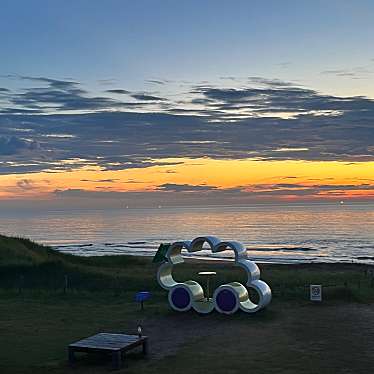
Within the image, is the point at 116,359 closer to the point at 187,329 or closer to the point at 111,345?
the point at 111,345

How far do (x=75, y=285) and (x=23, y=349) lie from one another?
1608 centimetres

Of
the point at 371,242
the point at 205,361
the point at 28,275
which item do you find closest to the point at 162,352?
A: the point at 205,361

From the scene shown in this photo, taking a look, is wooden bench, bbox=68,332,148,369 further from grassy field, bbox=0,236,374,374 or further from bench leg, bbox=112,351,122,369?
grassy field, bbox=0,236,374,374

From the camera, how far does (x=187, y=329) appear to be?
70.3 ft

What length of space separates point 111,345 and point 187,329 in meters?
5.64

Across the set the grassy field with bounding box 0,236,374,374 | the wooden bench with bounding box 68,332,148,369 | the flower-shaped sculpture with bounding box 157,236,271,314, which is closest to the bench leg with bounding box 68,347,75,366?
the wooden bench with bounding box 68,332,148,369

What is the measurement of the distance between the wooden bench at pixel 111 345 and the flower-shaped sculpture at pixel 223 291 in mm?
6850

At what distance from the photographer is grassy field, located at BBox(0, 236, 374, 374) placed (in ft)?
53.4

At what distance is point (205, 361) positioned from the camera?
1652 cm

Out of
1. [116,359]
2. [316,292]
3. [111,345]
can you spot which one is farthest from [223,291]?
[116,359]

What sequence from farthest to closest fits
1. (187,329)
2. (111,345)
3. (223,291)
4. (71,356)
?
(223,291) → (187,329) → (71,356) → (111,345)

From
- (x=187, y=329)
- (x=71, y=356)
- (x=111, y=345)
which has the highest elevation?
(x=111, y=345)

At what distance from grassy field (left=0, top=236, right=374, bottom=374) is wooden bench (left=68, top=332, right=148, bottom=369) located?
428 mm

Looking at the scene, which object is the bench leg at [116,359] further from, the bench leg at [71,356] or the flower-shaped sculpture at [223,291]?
the flower-shaped sculpture at [223,291]
